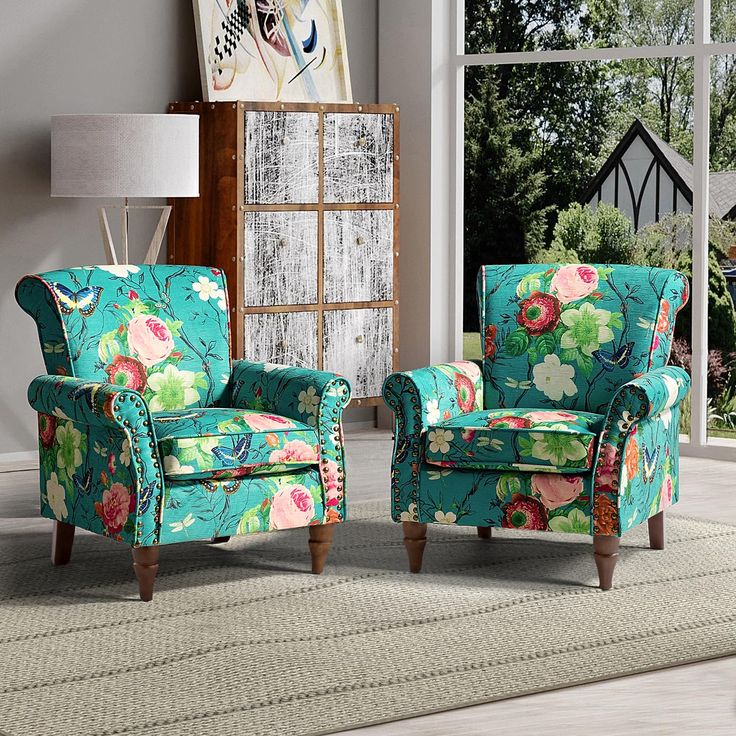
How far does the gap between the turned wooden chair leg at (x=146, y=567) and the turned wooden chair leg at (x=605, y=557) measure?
1.17 m

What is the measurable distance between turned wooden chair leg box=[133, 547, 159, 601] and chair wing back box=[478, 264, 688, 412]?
1.21m

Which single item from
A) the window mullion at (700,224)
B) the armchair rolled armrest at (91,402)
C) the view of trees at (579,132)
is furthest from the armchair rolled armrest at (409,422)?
the view of trees at (579,132)

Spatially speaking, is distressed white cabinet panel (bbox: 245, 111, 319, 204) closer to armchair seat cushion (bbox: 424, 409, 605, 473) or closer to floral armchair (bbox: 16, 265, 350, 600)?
floral armchair (bbox: 16, 265, 350, 600)

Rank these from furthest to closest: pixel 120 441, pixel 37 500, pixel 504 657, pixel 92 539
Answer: pixel 37 500 → pixel 92 539 → pixel 120 441 → pixel 504 657

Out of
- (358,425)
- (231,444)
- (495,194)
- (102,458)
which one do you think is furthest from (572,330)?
(358,425)

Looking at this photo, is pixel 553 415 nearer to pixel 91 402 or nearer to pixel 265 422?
pixel 265 422

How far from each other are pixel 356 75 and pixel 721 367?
7.27 ft

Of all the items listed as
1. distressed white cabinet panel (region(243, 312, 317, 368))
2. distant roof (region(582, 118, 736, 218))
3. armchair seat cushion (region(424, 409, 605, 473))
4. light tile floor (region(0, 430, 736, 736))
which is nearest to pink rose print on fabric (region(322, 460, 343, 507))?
armchair seat cushion (region(424, 409, 605, 473))

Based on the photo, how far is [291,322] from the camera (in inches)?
227

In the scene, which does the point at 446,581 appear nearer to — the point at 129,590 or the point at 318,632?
the point at 318,632

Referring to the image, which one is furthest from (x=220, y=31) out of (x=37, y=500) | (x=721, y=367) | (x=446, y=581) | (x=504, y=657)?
(x=504, y=657)

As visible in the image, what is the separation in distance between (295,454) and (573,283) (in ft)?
3.57

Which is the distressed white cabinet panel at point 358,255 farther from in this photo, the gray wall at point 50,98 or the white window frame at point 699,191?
the white window frame at point 699,191

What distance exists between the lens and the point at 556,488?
3.63 metres
